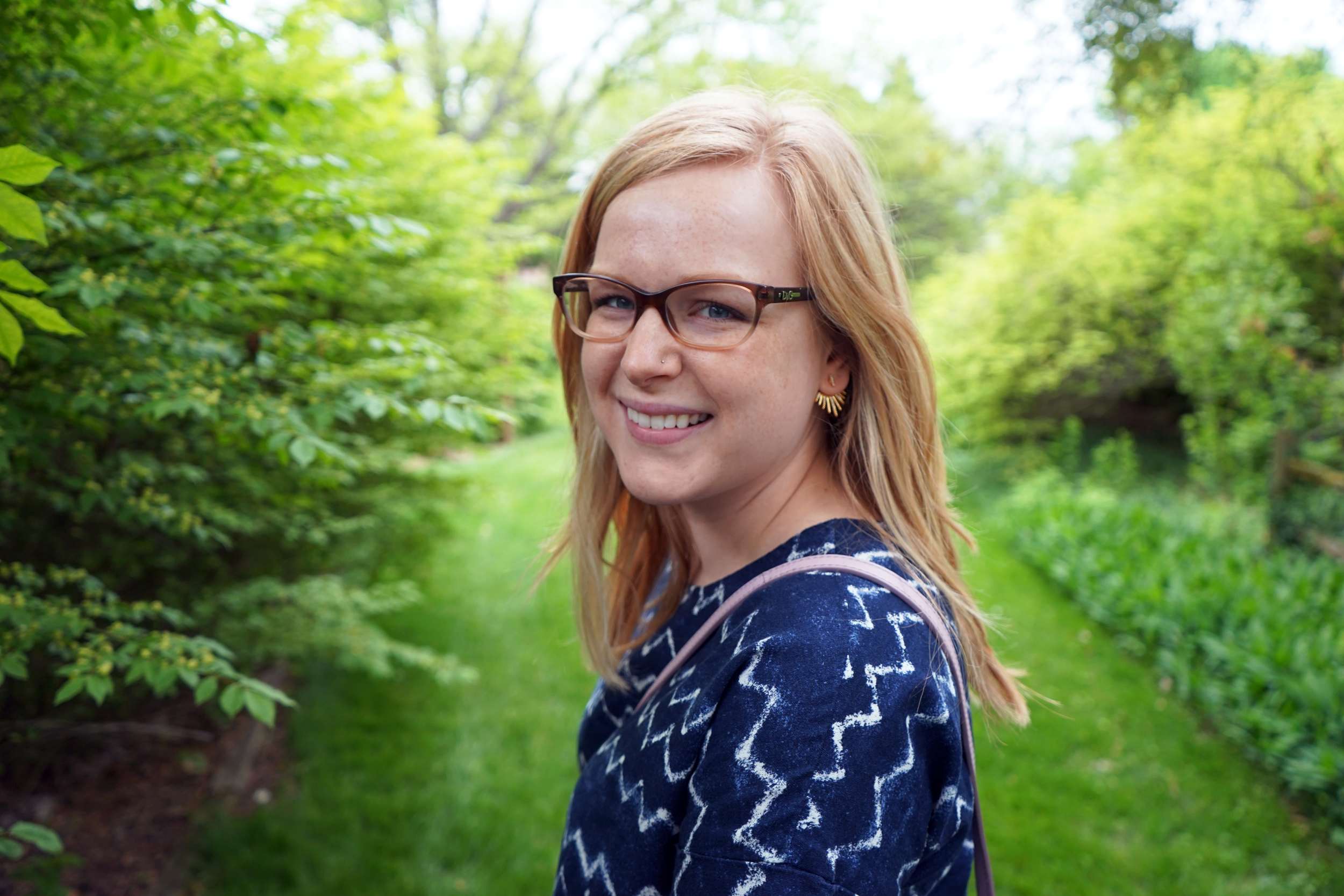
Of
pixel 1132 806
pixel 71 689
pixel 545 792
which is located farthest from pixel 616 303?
pixel 1132 806

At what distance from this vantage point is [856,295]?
1.25m

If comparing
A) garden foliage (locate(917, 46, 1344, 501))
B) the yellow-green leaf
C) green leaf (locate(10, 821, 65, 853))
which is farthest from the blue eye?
garden foliage (locate(917, 46, 1344, 501))

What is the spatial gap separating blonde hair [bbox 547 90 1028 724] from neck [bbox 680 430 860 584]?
3 cm

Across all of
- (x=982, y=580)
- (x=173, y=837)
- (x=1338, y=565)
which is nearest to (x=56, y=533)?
(x=173, y=837)

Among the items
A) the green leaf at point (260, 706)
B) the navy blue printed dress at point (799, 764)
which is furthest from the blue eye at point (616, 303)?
the green leaf at point (260, 706)

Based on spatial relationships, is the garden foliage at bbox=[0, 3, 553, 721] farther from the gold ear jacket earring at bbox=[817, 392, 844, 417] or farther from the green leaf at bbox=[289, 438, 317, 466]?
the gold ear jacket earring at bbox=[817, 392, 844, 417]

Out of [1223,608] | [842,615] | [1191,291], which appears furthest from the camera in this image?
[1191,291]

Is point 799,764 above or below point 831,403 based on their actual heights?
below

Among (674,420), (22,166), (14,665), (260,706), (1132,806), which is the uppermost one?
(22,166)

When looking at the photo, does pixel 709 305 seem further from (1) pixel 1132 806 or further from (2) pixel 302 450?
(1) pixel 1132 806

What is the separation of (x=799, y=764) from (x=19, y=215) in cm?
129

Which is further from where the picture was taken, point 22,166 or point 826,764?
point 22,166

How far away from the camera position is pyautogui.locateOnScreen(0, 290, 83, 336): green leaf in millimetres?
1121

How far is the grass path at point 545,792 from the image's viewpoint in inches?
129
